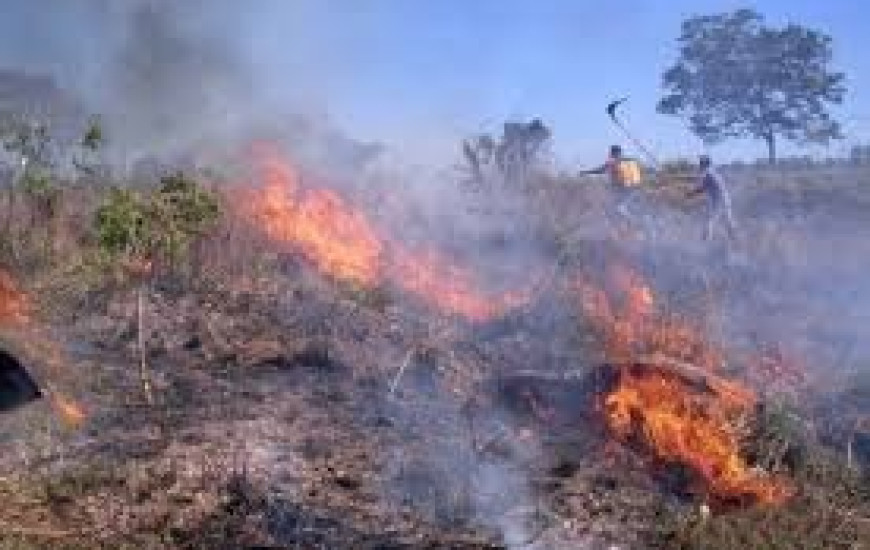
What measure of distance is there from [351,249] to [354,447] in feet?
29.3

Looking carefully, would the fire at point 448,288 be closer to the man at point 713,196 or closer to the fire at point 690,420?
the man at point 713,196

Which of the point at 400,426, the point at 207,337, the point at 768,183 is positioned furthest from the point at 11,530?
the point at 768,183

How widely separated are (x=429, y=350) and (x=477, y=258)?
6916 mm

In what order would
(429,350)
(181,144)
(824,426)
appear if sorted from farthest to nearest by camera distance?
1. (181,144)
2. (429,350)
3. (824,426)

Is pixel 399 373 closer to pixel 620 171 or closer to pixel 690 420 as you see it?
pixel 690 420

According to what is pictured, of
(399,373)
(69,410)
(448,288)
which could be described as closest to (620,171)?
(448,288)

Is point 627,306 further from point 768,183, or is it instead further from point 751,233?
point 768,183

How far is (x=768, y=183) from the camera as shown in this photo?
30.6 metres

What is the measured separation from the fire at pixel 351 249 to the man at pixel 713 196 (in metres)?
3.65

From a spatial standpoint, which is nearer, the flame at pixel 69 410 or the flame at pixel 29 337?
the flame at pixel 69 410

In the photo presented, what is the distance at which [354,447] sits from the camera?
1137 cm

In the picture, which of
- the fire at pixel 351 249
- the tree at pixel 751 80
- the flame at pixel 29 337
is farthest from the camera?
the tree at pixel 751 80

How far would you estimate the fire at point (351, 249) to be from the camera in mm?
18828

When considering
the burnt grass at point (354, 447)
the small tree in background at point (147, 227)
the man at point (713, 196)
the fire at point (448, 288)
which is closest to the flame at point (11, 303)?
the burnt grass at point (354, 447)
